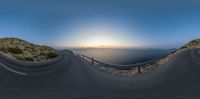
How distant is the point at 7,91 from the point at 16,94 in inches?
27.2

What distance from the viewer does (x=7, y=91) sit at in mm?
11672

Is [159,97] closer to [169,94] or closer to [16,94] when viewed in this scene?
[169,94]

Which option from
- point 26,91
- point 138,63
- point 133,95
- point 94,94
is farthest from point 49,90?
point 138,63

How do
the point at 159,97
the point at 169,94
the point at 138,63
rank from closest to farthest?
the point at 159,97
the point at 169,94
the point at 138,63

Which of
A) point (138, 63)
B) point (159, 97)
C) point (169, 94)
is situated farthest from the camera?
point (138, 63)

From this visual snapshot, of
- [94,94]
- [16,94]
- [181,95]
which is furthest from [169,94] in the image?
[16,94]

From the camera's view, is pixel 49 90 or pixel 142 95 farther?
pixel 49 90

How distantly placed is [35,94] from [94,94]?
1.87 m

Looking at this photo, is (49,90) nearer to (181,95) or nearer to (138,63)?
(181,95)

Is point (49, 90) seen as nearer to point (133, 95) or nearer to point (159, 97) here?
point (133, 95)

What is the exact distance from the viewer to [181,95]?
11539 mm

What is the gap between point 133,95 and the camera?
1152 centimetres

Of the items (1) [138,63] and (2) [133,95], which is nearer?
(2) [133,95]

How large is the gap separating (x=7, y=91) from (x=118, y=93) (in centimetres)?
366
